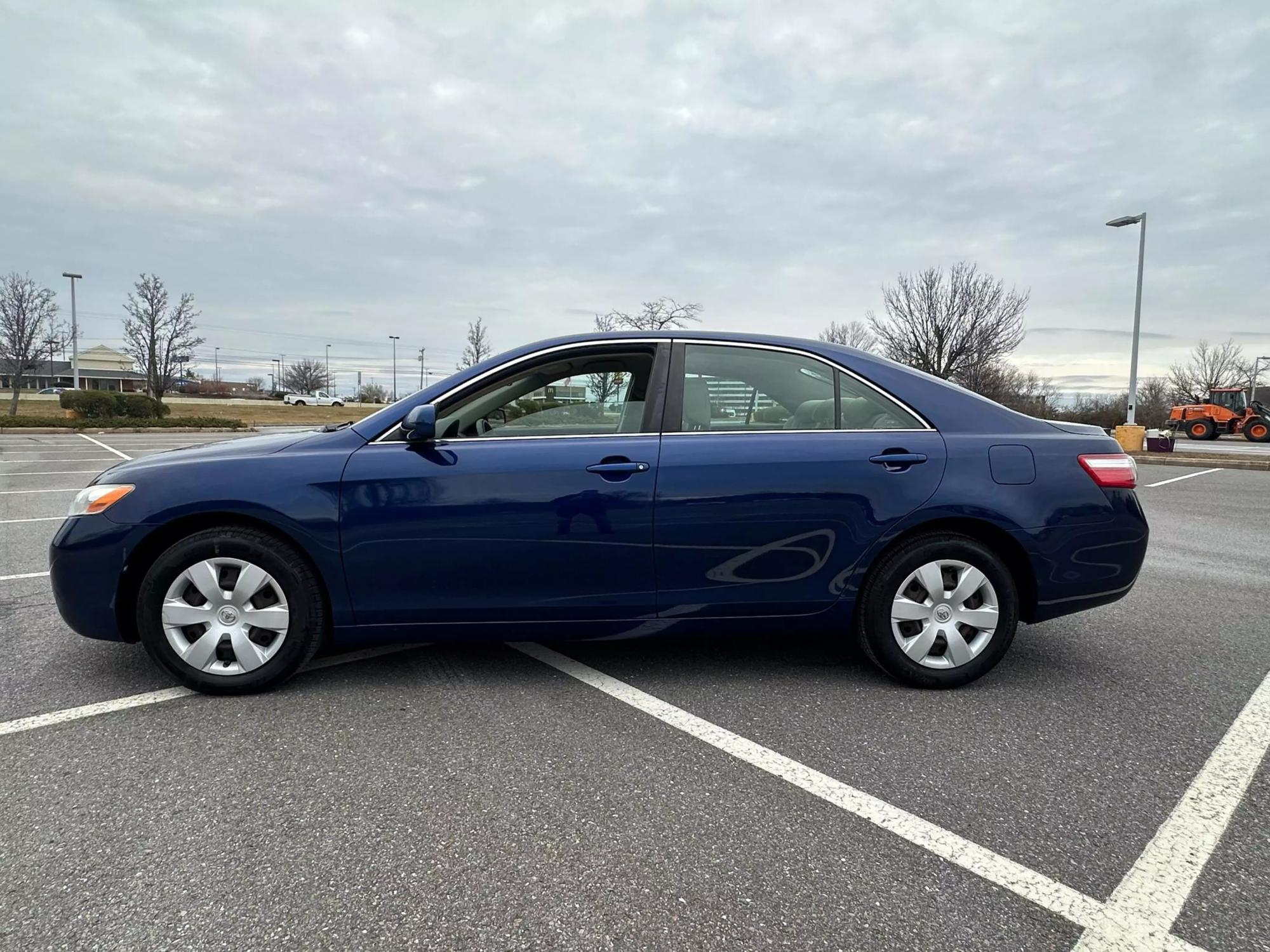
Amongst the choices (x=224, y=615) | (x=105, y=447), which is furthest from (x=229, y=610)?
(x=105, y=447)

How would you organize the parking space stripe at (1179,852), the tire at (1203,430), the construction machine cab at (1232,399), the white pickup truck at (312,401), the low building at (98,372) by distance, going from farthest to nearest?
the low building at (98,372)
the white pickup truck at (312,401)
the construction machine cab at (1232,399)
the tire at (1203,430)
the parking space stripe at (1179,852)

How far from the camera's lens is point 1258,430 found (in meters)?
30.0

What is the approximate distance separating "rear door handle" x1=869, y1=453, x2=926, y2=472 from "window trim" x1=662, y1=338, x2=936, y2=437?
0.12 m

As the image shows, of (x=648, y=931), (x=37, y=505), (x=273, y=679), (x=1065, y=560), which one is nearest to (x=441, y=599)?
(x=273, y=679)

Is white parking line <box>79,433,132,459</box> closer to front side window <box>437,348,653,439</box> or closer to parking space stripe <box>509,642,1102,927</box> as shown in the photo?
front side window <box>437,348,653,439</box>

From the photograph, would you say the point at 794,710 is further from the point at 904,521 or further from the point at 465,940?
the point at 465,940

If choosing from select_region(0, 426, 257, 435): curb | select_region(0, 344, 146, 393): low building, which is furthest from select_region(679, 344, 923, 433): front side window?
select_region(0, 344, 146, 393): low building

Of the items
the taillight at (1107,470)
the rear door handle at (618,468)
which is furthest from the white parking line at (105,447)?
the taillight at (1107,470)

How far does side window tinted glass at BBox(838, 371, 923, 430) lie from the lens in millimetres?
3160

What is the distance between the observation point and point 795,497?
2.99m

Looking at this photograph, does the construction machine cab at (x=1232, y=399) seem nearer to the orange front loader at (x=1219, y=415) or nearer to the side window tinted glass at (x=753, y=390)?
the orange front loader at (x=1219, y=415)

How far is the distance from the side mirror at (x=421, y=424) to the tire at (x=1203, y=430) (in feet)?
127

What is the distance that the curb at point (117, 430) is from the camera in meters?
22.5

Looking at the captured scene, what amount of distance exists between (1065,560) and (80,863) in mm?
3603
